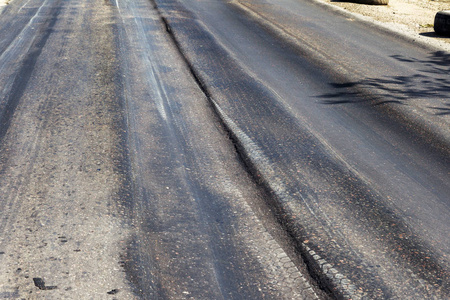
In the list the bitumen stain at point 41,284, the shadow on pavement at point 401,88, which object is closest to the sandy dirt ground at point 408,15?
the shadow on pavement at point 401,88

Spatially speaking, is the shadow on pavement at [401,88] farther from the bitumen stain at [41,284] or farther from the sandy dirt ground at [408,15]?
the bitumen stain at [41,284]

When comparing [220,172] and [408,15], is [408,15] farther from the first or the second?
[220,172]

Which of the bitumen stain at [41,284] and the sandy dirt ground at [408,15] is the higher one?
the sandy dirt ground at [408,15]

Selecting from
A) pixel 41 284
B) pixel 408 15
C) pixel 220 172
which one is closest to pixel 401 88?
pixel 220 172

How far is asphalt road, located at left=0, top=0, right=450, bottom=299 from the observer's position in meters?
3.72

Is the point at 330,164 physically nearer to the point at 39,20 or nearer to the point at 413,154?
the point at 413,154

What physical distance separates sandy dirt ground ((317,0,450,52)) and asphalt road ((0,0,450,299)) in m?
2.39

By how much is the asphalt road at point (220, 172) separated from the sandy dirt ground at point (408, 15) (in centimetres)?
239

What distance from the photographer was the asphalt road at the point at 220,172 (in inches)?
146

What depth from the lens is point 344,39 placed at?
11797 millimetres

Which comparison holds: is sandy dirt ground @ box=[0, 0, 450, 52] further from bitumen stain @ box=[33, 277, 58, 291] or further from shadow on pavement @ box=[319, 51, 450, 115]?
bitumen stain @ box=[33, 277, 58, 291]

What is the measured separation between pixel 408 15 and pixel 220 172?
40.9 ft

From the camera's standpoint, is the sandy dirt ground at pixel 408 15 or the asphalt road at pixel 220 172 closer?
the asphalt road at pixel 220 172

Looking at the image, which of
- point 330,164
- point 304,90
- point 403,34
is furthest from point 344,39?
point 330,164
